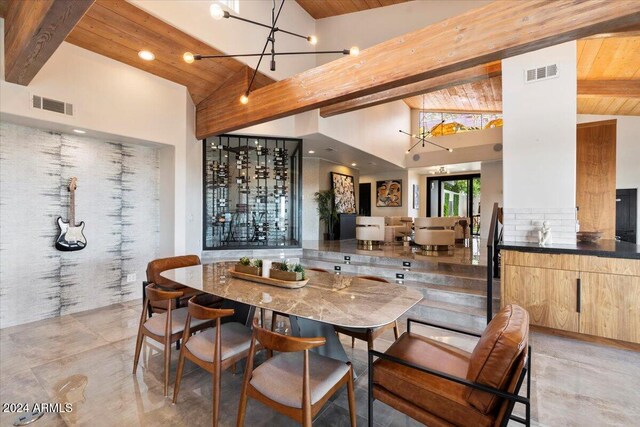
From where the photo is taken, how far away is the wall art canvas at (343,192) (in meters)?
8.88

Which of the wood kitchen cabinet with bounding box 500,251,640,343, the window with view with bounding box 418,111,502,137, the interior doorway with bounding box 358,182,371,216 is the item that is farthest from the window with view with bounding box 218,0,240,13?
the interior doorway with bounding box 358,182,371,216

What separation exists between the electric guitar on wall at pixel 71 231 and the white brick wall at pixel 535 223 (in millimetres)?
6006

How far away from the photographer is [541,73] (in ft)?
12.0

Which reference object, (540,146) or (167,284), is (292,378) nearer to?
(167,284)

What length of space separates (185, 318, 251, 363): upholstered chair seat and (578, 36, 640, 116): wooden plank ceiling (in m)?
5.52

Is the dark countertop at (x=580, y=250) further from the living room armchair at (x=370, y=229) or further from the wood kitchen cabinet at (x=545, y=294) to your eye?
the living room armchair at (x=370, y=229)

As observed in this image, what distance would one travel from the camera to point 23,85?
3289 mm

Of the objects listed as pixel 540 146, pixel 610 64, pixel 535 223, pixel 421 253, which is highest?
pixel 610 64

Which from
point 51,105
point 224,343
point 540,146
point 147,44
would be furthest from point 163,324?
point 540,146

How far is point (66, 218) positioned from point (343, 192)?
6.83 meters

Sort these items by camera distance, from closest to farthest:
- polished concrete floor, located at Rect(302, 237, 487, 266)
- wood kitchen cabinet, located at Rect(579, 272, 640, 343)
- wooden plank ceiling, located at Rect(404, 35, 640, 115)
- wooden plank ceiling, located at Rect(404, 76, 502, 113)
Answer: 1. wood kitchen cabinet, located at Rect(579, 272, 640, 343)
2. wooden plank ceiling, located at Rect(404, 35, 640, 115)
3. polished concrete floor, located at Rect(302, 237, 487, 266)
4. wooden plank ceiling, located at Rect(404, 76, 502, 113)

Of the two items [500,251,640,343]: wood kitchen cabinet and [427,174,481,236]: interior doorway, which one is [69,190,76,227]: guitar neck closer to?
[500,251,640,343]: wood kitchen cabinet

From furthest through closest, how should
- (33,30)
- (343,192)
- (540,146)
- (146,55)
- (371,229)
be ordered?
(343,192)
(371,229)
(146,55)
(540,146)
(33,30)

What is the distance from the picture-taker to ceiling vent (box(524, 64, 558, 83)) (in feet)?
11.8
